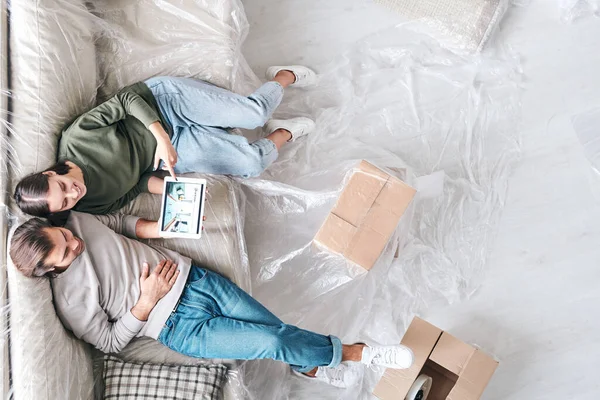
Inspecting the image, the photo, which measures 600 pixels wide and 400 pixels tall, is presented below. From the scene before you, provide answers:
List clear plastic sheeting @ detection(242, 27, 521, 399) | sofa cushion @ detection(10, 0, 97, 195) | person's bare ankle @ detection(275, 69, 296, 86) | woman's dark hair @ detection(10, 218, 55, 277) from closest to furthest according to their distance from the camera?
woman's dark hair @ detection(10, 218, 55, 277) → sofa cushion @ detection(10, 0, 97, 195) → clear plastic sheeting @ detection(242, 27, 521, 399) → person's bare ankle @ detection(275, 69, 296, 86)

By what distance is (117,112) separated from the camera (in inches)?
60.4

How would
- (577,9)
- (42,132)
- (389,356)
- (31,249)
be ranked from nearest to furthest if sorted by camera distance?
(31,249)
(42,132)
(389,356)
(577,9)

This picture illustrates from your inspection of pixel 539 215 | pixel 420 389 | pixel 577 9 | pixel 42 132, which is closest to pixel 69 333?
pixel 42 132

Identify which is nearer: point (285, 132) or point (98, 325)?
point (98, 325)

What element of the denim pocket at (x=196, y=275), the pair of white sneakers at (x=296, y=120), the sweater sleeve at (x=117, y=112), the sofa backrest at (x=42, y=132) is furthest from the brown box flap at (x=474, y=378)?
the sweater sleeve at (x=117, y=112)

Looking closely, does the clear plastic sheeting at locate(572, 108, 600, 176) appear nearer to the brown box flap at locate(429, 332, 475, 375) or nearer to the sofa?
the brown box flap at locate(429, 332, 475, 375)

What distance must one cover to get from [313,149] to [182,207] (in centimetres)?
56

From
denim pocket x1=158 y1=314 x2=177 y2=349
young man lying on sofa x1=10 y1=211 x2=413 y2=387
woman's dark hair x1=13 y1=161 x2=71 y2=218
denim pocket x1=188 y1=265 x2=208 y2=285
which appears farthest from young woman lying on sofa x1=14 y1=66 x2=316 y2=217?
denim pocket x1=158 y1=314 x2=177 y2=349

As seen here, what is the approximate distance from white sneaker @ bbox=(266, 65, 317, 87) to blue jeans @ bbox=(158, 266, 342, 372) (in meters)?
0.75

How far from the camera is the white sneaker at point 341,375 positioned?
1.73 meters

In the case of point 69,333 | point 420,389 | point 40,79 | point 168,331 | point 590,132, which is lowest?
point 69,333

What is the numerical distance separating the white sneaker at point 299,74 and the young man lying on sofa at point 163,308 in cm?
71

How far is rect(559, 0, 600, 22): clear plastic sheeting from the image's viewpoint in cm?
195

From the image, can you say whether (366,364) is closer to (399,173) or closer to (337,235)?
(337,235)
